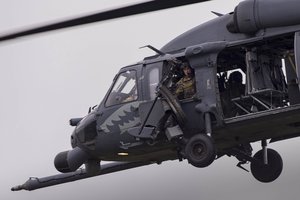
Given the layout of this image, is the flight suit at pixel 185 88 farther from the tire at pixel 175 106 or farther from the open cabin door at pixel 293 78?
the open cabin door at pixel 293 78

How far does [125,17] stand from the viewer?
3762 mm

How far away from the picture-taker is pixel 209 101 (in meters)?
14.7

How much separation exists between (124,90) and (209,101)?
2441 mm

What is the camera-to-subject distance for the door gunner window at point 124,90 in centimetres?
1595

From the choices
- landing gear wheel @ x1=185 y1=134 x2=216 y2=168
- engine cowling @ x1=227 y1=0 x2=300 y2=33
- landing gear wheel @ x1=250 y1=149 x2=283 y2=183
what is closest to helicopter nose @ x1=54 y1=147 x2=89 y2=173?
landing gear wheel @ x1=185 y1=134 x2=216 y2=168

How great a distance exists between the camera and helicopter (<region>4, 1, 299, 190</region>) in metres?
14.2

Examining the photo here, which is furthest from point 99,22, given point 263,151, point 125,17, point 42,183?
point 42,183

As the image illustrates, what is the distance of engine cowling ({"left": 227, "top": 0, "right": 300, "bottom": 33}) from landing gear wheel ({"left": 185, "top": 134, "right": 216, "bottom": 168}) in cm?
241

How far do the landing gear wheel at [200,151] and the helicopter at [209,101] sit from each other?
21mm

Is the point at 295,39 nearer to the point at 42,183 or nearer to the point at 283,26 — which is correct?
the point at 283,26

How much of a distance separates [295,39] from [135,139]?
169 inches

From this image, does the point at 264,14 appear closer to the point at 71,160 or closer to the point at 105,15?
the point at 71,160

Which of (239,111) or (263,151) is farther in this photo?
(263,151)

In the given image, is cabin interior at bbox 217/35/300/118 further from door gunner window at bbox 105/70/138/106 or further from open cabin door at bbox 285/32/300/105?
door gunner window at bbox 105/70/138/106
